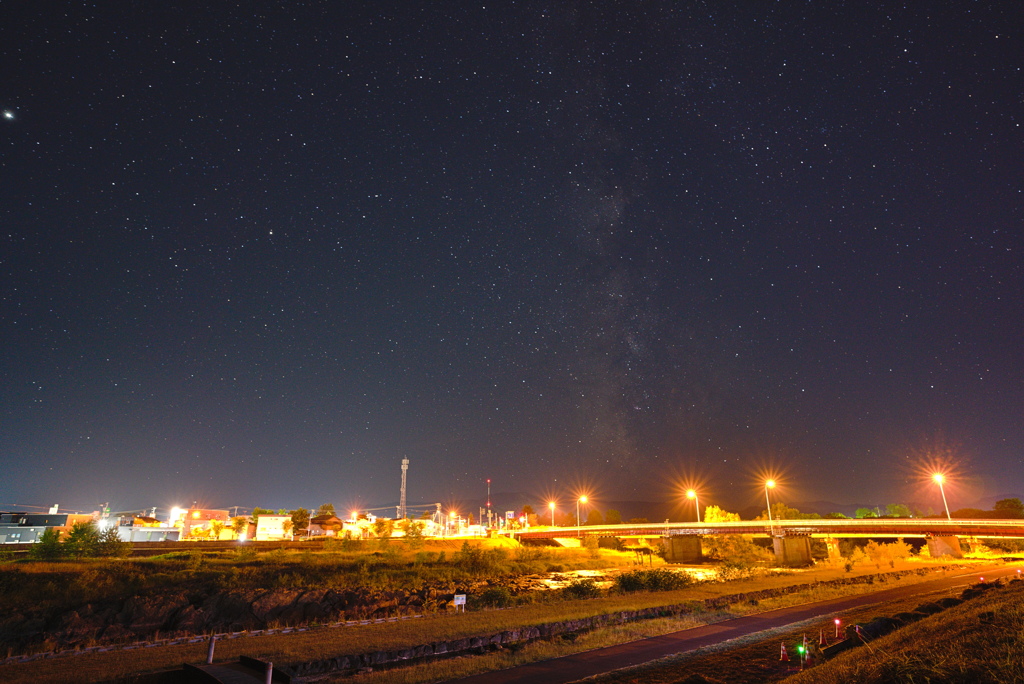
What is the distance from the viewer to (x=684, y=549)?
301ft

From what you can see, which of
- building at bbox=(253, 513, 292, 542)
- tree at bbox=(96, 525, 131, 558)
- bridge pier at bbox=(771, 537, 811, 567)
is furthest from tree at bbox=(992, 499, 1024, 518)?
tree at bbox=(96, 525, 131, 558)

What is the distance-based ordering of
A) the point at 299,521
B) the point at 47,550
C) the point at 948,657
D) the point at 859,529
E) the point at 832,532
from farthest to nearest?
the point at 299,521 → the point at 832,532 → the point at 859,529 → the point at 47,550 → the point at 948,657

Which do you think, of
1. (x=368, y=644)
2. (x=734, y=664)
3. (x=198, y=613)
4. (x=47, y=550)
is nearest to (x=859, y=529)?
(x=734, y=664)

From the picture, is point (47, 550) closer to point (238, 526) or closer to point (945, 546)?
point (238, 526)

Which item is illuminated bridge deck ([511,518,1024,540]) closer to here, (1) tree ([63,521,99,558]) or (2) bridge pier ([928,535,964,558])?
(2) bridge pier ([928,535,964,558])

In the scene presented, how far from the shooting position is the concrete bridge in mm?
73750

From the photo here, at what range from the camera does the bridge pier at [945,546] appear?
79875 mm

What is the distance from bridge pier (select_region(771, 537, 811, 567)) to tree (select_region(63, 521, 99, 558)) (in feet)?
297

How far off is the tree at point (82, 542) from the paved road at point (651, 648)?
59.0m

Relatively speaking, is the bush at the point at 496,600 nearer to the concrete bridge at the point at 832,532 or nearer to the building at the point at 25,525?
the concrete bridge at the point at 832,532

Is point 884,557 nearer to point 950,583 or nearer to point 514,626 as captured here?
point 950,583

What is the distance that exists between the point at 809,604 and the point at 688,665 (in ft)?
61.5

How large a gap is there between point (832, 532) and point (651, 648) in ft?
289

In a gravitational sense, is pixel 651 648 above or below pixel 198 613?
above
